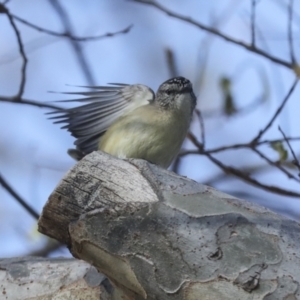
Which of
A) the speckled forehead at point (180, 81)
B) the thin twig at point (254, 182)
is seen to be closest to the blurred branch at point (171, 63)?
the speckled forehead at point (180, 81)

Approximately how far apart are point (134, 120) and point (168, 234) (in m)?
1.89

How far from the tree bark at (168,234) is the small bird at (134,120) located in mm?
1425

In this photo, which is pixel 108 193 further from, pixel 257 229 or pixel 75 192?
pixel 257 229

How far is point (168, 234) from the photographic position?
7.06 feet

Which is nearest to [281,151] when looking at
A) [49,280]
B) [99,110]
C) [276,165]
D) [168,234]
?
[276,165]

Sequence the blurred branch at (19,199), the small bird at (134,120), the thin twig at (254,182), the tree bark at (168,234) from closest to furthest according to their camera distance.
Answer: the tree bark at (168,234) → the thin twig at (254,182) → the small bird at (134,120) → the blurred branch at (19,199)

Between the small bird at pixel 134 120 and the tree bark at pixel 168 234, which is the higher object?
the small bird at pixel 134 120

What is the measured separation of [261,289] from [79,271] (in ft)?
3.35

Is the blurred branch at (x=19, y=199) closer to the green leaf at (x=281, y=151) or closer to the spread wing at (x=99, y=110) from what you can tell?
the spread wing at (x=99, y=110)

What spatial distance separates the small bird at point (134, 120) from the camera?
3.85 metres

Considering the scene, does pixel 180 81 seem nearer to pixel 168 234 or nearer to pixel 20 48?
pixel 20 48

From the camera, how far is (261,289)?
79.6 inches

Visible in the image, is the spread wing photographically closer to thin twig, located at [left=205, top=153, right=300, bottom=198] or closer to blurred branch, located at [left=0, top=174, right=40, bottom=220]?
blurred branch, located at [left=0, top=174, right=40, bottom=220]

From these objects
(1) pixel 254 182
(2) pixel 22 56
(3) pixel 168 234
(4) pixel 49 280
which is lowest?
(4) pixel 49 280
